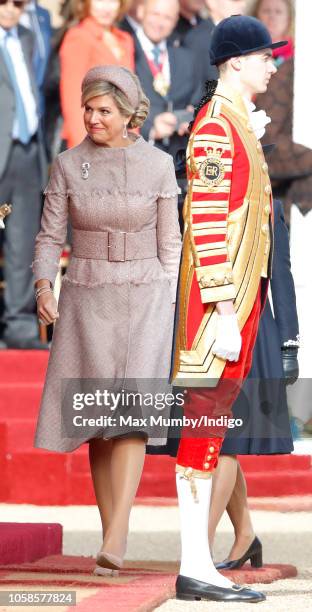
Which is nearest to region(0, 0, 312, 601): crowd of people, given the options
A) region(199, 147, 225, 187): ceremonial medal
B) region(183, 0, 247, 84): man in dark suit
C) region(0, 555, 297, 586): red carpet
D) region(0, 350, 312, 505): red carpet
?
region(199, 147, 225, 187): ceremonial medal

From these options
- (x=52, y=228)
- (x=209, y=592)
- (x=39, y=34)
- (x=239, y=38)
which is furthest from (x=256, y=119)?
(x=39, y=34)

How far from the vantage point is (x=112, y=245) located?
6664 millimetres

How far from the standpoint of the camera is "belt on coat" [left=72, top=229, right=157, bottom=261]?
A: 262 inches

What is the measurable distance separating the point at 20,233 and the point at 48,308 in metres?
4.81

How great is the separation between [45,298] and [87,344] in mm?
229

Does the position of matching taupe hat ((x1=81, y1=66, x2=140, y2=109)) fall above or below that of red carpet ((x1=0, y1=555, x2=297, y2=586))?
above

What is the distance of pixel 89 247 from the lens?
668 cm

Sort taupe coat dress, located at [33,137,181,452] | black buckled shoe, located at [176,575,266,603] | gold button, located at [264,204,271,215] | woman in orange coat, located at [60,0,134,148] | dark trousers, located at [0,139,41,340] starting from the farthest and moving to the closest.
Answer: dark trousers, located at [0,139,41,340]
woman in orange coat, located at [60,0,134,148]
taupe coat dress, located at [33,137,181,452]
gold button, located at [264,204,271,215]
black buckled shoe, located at [176,575,266,603]

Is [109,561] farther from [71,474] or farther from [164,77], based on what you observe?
[164,77]

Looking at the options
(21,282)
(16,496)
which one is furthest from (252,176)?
(21,282)

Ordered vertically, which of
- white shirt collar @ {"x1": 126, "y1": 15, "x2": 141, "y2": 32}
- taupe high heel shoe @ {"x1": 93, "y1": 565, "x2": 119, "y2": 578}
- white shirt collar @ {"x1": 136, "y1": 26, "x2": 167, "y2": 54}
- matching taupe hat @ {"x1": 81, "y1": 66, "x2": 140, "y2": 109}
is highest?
white shirt collar @ {"x1": 126, "y1": 15, "x2": 141, "y2": 32}

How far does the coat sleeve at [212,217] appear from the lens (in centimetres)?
585

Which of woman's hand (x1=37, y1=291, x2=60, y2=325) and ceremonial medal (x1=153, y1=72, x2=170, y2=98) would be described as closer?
woman's hand (x1=37, y1=291, x2=60, y2=325)

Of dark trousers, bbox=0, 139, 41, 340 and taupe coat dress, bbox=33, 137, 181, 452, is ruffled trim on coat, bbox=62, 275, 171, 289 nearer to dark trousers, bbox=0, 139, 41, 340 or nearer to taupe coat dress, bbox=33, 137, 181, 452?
taupe coat dress, bbox=33, 137, 181, 452
